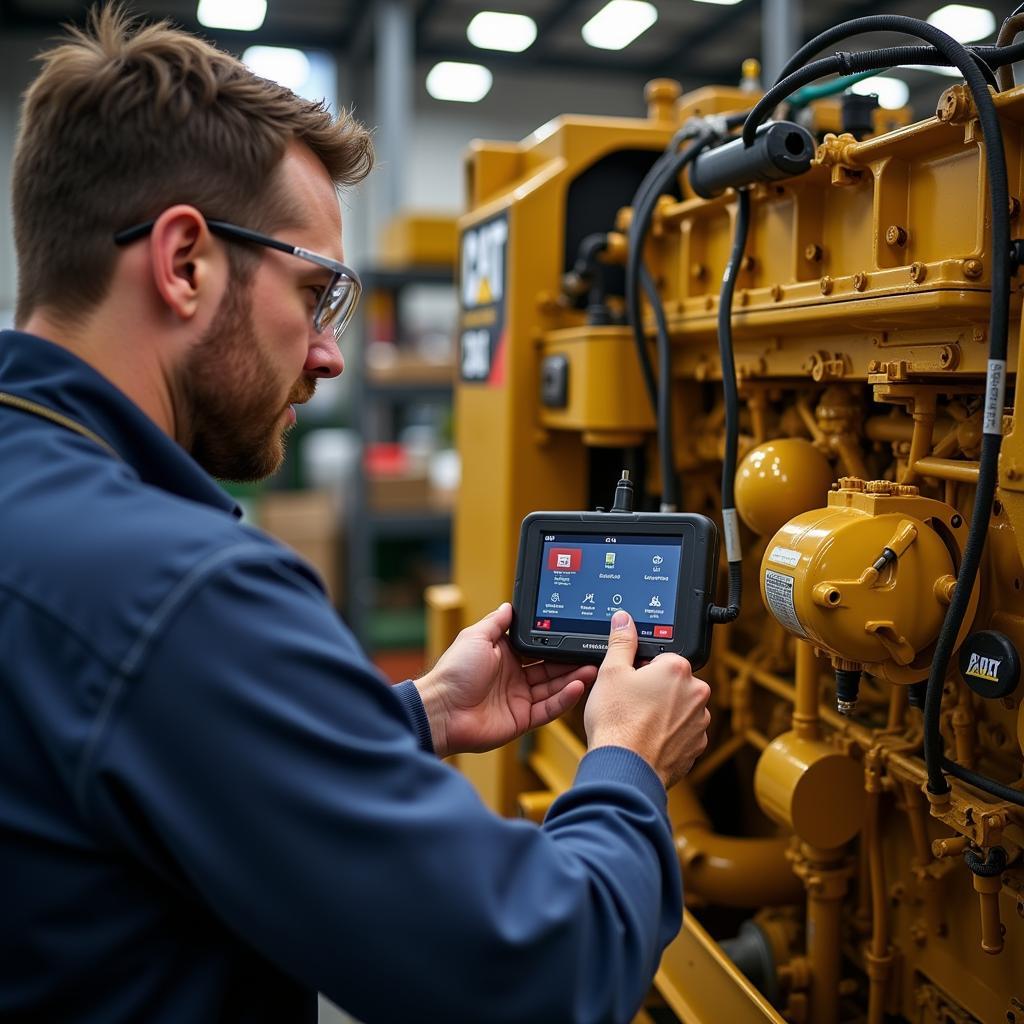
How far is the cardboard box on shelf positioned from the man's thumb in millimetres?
4337

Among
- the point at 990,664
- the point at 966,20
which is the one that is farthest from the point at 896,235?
the point at 966,20

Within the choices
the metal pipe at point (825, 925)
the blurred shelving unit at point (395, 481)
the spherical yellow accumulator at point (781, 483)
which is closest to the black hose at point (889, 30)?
the spherical yellow accumulator at point (781, 483)

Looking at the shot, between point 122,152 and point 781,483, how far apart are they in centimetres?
100

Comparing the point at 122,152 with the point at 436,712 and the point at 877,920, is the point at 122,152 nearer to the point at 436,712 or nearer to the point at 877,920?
the point at 436,712

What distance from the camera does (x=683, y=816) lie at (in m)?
2.03

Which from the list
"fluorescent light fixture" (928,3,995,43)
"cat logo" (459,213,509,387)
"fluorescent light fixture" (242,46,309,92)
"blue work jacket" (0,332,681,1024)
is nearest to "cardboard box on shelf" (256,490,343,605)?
"cat logo" (459,213,509,387)

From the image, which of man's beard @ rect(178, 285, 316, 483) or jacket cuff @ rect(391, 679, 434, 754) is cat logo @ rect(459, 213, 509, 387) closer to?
jacket cuff @ rect(391, 679, 434, 754)

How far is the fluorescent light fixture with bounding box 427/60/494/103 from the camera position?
337 inches

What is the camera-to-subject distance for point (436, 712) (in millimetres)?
1317

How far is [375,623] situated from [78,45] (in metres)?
4.48

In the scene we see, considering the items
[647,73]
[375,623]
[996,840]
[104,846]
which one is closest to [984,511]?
[996,840]

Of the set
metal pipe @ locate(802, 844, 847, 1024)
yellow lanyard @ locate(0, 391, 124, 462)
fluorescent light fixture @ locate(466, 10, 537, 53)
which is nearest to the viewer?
yellow lanyard @ locate(0, 391, 124, 462)

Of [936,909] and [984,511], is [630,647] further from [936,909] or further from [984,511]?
[936,909]

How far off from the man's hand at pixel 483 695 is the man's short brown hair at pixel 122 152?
59 centimetres
